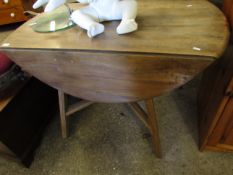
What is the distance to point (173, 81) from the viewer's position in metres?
0.69

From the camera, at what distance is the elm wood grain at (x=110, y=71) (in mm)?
659

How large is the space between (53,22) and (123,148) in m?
0.81

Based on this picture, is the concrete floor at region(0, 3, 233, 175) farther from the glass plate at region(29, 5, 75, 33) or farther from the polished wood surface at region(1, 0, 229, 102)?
the glass plate at region(29, 5, 75, 33)

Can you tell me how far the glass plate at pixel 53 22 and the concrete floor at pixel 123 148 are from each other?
0.68 m

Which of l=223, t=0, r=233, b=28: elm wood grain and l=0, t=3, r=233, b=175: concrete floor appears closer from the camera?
l=223, t=0, r=233, b=28: elm wood grain

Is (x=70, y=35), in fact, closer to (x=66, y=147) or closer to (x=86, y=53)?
(x=86, y=53)

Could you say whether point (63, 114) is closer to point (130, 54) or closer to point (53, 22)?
point (53, 22)

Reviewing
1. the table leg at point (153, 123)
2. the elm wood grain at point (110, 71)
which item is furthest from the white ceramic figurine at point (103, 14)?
the table leg at point (153, 123)

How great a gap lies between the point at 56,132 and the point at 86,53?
774 mm

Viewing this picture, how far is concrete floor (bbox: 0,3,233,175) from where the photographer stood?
1.07 metres

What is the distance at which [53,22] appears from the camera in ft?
3.09

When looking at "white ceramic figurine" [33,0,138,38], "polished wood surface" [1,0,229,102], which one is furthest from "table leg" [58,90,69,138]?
"white ceramic figurine" [33,0,138,38]

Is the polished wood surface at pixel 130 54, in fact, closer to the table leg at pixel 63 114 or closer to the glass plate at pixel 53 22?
the glass plate at pixel 53 22

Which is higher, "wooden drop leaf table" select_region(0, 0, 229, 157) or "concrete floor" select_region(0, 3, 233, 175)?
"wooden drop leaf table" select_region(0, 0, 229, 157)
